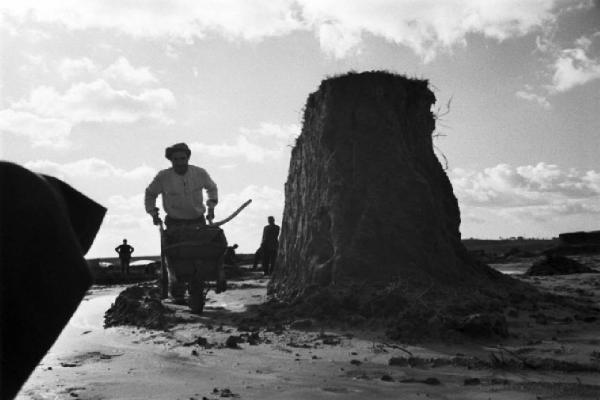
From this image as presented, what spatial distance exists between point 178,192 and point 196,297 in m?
1.37

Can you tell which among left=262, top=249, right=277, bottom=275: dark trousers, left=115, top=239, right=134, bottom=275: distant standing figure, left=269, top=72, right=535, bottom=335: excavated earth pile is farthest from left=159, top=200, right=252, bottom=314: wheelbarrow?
left=115, top=239, right=134, bottom=275: distant standing figure

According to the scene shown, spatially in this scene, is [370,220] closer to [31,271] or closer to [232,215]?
[232,215]

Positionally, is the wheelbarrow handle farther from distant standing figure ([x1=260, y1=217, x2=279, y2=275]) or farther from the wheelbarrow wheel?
distant standing figure ([x1=260, y1=217, x2=279, y2=275])

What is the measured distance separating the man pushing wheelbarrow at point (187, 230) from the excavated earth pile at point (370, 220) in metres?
1.04

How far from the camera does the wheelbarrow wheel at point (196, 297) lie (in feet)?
22.0

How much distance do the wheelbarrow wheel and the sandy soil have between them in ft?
3.31

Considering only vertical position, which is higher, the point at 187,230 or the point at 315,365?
the point at 187,230

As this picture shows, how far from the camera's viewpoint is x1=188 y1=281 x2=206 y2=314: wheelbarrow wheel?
22.0 ft

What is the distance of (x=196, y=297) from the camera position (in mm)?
6703

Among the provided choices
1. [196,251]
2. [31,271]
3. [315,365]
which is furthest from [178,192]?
[31,271]

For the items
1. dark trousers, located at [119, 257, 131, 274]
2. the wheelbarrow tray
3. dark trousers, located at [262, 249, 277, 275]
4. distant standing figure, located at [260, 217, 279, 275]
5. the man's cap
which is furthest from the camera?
dark trousers, located at [119, 257, 131, 274]

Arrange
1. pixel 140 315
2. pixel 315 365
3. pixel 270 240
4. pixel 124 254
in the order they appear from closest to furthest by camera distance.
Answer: pixel 315 365, pixel 140 315, pixel 270 240, pixel 124 254

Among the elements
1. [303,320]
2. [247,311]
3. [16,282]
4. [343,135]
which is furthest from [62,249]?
[343,135]

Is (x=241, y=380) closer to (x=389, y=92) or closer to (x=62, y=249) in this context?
(x=62, y=249)
